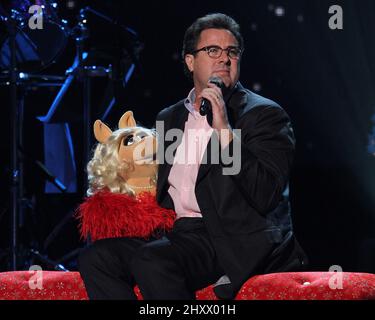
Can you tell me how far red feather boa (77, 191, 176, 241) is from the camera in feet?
8.04

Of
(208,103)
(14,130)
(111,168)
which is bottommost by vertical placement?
(111,168)

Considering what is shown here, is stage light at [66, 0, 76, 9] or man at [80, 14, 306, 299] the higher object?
stage light at [66, 0, 76, 9]

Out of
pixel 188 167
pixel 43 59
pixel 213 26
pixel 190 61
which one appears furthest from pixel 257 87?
pixel 188 167

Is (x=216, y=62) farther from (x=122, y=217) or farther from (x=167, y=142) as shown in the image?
(x=122, y=217)

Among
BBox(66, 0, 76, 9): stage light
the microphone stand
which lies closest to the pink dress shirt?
the microphone stand

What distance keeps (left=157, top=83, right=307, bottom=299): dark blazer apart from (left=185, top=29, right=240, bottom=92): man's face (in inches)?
5.4

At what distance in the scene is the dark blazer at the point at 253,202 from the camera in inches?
89.7

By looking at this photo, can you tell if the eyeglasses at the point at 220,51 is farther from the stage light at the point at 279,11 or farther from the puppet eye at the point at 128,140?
the stage light at the point at 279,11

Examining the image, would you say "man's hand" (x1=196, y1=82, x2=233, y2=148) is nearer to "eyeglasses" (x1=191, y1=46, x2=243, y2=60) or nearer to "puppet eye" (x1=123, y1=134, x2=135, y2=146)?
"eyeglasses" (x1=191, y1=46, x2=243, y2=60)

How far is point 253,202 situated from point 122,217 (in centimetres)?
44

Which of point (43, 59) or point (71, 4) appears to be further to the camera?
point (71, 4)

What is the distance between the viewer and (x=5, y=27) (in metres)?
4.05

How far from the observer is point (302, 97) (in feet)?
14.1
